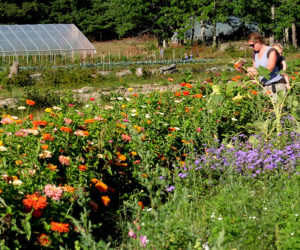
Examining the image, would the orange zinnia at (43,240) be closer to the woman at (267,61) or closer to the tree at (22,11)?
→ the woman at (267,61)

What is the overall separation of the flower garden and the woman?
0.54 metres

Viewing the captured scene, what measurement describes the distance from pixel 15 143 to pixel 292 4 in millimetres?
24802

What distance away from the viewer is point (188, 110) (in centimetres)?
536

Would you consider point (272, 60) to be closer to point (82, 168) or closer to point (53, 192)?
point (82, 168)

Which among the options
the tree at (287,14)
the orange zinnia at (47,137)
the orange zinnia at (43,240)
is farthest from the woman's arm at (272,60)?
the tree at (287,14)

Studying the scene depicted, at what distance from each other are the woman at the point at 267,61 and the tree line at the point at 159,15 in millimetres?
18967

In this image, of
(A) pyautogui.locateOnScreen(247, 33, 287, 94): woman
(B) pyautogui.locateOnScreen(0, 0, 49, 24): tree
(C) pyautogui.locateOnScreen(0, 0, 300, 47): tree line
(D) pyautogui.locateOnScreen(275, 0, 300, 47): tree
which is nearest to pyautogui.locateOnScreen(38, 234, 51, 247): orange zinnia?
(A) pyautogui.locateOnScreen(247, 33, 287, 94): woman

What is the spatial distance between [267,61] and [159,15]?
24.6m

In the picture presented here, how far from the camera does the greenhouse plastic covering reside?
2086 cm

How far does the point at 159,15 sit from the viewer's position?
29484 mm

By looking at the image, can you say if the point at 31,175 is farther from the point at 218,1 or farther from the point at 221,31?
the point at 221,31

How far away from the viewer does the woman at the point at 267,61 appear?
5609 millimetres

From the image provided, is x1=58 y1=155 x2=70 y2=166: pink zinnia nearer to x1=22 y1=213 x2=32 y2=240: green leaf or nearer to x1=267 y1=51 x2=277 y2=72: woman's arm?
x1=22 y1=213 x2=32 y2=240: green leaf

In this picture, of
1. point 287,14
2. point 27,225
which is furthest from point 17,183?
point 287,14
